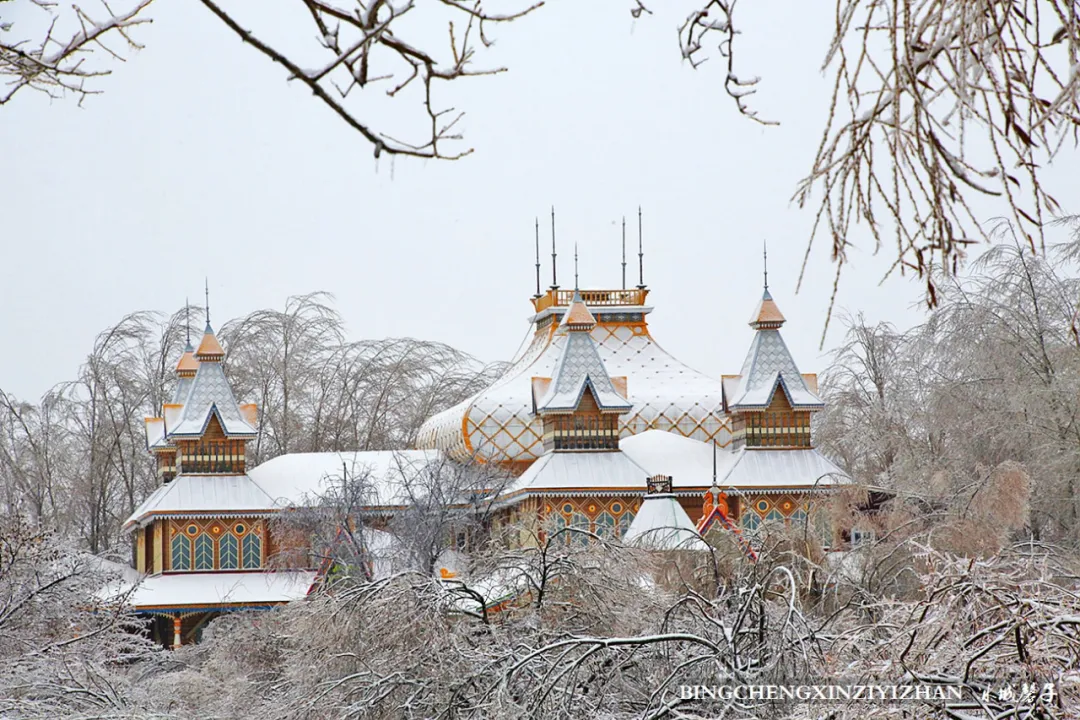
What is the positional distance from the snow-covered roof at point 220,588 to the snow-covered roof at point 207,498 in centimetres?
131

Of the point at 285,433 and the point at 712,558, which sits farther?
the point at 285,433

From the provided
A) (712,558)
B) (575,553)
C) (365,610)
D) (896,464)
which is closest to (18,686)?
(365,610)

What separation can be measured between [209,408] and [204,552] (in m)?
3.43

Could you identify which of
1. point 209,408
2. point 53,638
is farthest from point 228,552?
point 53,638

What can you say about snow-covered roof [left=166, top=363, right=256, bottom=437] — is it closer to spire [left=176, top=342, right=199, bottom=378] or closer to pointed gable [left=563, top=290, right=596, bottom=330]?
spire [left=176, top=342, right=199, bottom=378]

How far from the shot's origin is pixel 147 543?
120 ft

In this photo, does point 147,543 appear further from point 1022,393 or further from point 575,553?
point 575,553

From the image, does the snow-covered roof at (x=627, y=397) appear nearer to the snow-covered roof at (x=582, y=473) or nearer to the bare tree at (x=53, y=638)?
the snow-covered roof at (x=582, y=473)

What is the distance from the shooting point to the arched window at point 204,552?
34.7m

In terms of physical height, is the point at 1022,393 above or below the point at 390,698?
above

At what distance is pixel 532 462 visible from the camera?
37.1m

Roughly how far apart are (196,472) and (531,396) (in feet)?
24.1

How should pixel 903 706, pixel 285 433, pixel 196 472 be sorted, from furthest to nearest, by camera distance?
1. pixel 285 433
2. pixel 196 472
3. pixel 903 706

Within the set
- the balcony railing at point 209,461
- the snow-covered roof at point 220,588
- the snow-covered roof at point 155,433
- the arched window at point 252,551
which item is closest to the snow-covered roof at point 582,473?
the snow-covered roof at point 220,588
